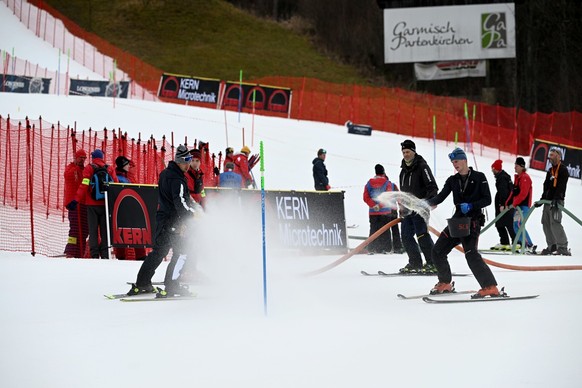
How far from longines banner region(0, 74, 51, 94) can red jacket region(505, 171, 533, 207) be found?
85.9ft

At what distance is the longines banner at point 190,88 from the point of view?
135 ft

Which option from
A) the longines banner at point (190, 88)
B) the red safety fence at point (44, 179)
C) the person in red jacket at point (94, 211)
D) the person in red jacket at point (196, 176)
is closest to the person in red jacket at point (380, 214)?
the red safety fence at point (44, 179)

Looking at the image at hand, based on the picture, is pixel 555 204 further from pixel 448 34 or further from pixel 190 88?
pixel 448 34

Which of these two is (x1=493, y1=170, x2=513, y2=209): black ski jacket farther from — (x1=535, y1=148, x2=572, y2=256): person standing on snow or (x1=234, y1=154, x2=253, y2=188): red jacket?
(x1=234, y1=154, x2=253, y2=188): red jacket

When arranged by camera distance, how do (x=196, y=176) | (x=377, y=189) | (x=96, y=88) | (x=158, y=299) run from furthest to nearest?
(x=96, y=88), (x=377, y=189), (x=196, y=176), (x=158, y=299)

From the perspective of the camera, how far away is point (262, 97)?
1571 inches

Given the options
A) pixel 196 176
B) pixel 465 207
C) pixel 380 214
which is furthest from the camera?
pixel 380 214

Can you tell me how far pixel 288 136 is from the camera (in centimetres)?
3453

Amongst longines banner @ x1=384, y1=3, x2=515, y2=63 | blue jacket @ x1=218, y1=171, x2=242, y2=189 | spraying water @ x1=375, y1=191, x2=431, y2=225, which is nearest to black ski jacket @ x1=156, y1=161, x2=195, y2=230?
spraying water @ x1=375, y1=191, x2=431, y2=225

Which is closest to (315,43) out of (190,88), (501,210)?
(190,88)

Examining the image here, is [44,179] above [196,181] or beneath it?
above

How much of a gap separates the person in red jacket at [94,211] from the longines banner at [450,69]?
1507 inches

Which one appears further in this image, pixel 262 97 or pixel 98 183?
pixel 262 97

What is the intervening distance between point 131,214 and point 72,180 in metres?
1.15
